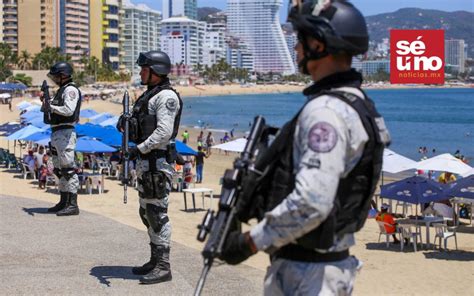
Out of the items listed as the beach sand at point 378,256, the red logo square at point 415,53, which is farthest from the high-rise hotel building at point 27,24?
the beach sand at point 378,256

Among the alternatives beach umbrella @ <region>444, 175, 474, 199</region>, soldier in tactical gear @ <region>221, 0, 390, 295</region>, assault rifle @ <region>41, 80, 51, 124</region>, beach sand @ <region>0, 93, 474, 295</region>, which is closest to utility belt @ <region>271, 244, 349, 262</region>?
soldier in tactical gear @ <region>221, 0, 390, 295</region>

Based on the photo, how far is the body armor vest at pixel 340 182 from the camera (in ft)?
10.6

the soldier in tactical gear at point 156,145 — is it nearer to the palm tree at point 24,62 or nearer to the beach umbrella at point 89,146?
the beach umbrella at point 89,146

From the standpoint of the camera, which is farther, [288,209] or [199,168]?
[199,168]

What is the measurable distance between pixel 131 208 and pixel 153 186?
794 centimetres

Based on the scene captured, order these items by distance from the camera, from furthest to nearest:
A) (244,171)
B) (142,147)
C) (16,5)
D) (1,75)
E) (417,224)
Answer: (16,5) → (1,75) → (417,224) → (142,147) → (244,171)

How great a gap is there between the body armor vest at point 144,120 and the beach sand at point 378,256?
245cm

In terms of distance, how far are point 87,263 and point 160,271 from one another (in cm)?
119

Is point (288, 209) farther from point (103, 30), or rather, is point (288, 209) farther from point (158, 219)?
point (103, 30)

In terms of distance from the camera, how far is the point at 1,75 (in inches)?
5153

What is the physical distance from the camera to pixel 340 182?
3.23m

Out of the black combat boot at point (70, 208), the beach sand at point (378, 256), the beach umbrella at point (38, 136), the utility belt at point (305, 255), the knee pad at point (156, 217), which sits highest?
the utility belt at point (305, 255)

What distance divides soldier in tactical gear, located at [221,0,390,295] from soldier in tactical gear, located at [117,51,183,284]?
3.99 metres

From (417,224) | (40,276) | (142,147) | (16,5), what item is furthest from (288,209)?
(16,5)
